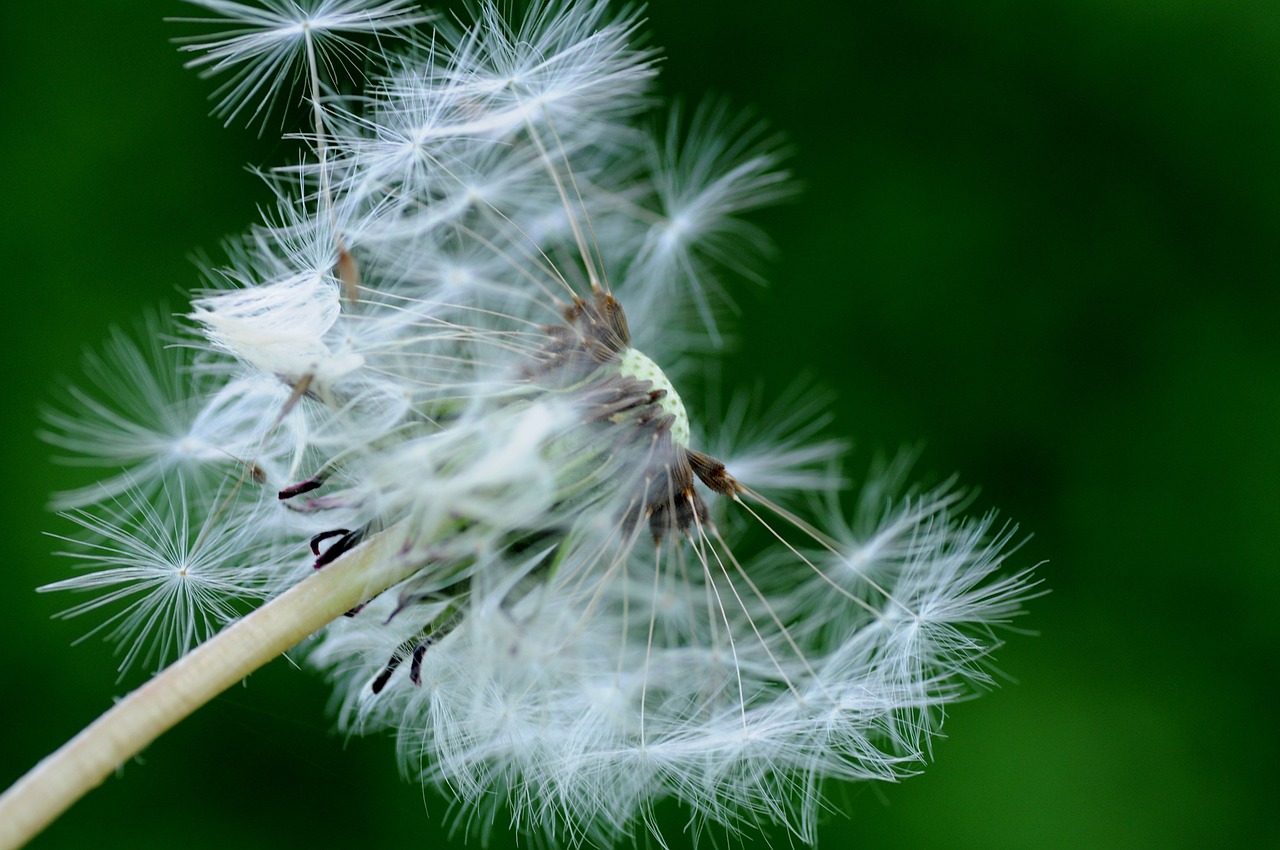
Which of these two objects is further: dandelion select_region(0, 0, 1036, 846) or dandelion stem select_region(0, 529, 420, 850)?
dandelion select_region(0, 0, 1036, 846)

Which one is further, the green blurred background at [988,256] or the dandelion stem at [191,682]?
the green blurred background at [988,256]

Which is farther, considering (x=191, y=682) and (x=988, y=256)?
(x=988, y=256)

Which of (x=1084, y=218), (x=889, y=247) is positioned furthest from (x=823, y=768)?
(x=1084, y=218)

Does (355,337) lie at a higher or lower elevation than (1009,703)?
higher

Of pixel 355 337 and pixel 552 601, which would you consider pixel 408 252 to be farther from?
pixel 552 601

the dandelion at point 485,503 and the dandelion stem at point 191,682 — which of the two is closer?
the dandelion stem at point 191,682

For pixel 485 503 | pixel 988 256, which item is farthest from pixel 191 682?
pixel 988 256

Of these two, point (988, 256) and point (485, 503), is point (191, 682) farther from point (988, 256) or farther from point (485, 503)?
point (988, 256)
